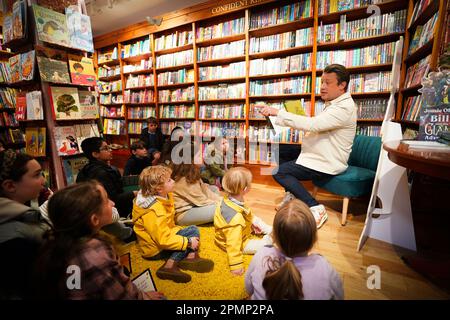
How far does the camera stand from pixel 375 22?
2.30m

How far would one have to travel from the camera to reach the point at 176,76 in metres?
3.65

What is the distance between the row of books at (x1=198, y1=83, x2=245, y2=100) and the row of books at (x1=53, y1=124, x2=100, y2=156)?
170cm

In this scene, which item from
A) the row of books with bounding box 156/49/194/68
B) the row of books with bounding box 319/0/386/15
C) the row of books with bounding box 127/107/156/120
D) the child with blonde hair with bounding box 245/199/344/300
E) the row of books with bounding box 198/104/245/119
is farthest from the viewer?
the row of books with bounding box 127/107/156/120

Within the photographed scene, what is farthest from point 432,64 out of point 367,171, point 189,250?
point 189,250

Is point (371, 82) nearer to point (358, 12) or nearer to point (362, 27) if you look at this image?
point (362, 27)

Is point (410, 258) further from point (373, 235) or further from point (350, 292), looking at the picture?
point (350, 292)

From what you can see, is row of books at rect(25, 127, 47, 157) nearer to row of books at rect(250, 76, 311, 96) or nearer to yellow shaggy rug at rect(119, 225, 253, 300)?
yellow shaggy rug at rect(119, 225, 253, 300)

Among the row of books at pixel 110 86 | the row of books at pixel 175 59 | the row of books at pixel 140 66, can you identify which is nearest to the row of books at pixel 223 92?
the row of books at pixel 175 59

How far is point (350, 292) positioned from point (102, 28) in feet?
19.1

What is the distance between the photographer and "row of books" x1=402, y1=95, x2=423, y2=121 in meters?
1.88

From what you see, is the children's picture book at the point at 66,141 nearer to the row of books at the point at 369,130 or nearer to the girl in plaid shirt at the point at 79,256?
the girl in plaid shirt at the point at 79,256

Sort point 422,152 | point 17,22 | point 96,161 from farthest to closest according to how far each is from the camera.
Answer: point 17,22 < point 96,161 < point 422,152

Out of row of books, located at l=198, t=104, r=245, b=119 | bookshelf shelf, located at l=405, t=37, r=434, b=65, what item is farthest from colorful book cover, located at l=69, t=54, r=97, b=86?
bookshelf shelf, located at l=405, t=37, r=434, b=65

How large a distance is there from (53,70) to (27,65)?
8.6 inches
